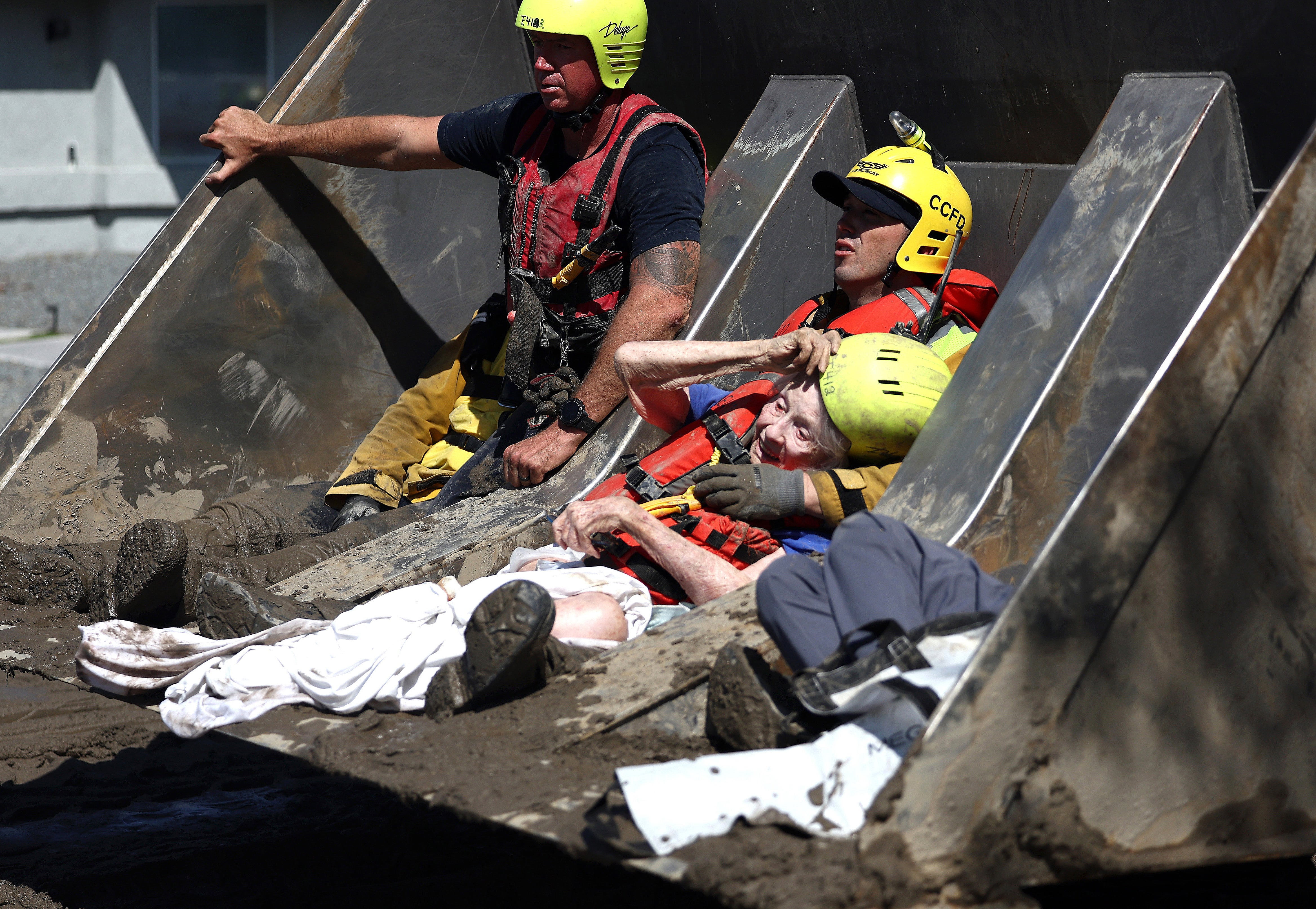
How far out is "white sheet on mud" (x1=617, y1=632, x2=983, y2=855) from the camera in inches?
71.2

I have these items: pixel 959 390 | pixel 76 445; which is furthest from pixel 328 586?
pixel 959 390

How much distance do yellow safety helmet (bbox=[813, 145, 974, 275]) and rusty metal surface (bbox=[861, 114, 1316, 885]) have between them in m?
1.47

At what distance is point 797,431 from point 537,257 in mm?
1343

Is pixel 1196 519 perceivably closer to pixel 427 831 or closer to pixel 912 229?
pixel 912 229

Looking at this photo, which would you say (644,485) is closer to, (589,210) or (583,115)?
(589,210)

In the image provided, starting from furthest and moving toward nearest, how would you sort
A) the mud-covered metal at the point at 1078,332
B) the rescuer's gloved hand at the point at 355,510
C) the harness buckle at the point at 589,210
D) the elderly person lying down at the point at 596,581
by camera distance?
the rescuer's gloved hand at the point at 355,510 < the harness buckle at the point at 589,210 < the mud-covered metal at the point at 1078,332 < the elderly person lying down at the point at 596,581

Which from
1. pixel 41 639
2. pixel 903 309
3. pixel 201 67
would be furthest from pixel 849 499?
pixel 201 67

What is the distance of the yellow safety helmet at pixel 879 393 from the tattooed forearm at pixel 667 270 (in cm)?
88

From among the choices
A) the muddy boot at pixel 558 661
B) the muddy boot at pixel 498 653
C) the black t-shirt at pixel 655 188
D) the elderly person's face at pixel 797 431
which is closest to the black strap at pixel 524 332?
the black t-shirt at pixel 655 188

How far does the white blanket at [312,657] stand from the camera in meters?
2.47

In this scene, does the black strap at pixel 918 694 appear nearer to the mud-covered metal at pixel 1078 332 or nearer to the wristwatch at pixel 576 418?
the mud-covered metal at pixel 1078 332

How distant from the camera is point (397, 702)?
8.10 ft

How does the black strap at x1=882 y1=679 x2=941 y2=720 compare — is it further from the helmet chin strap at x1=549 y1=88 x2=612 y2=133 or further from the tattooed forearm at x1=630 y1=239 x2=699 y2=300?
the helmet chin strap at x1=549 y1=88 x2=612 y2=133

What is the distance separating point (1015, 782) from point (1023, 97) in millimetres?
2397
